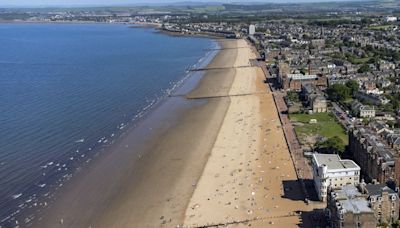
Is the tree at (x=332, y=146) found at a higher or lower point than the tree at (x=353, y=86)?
lower

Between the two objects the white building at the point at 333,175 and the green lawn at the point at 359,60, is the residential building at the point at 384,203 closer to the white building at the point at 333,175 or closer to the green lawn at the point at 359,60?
the white building at the point at 333,175

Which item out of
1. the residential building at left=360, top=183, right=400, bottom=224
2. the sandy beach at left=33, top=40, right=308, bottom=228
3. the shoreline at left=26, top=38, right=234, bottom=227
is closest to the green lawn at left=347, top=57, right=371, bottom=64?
the shoreline at left=26, top=38, right=234, bottom=227

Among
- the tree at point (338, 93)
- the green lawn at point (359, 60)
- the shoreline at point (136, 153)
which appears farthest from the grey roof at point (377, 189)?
the green lawn at point (359, 60)

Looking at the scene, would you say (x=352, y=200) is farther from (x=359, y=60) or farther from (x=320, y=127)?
(x=359, y=60)

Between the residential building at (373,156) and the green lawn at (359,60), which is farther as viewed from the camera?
the green lawn at (359,60)

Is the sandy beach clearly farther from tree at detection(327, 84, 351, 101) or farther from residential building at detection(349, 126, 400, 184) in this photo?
tree at detection(327, 84, 351, 101)

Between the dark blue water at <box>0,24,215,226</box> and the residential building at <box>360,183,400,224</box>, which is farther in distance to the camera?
the dark blue water at <box>0,24,215,226</box>

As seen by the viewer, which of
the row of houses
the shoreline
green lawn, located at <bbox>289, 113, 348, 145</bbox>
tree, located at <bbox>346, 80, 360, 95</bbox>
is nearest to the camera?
the row of houses
